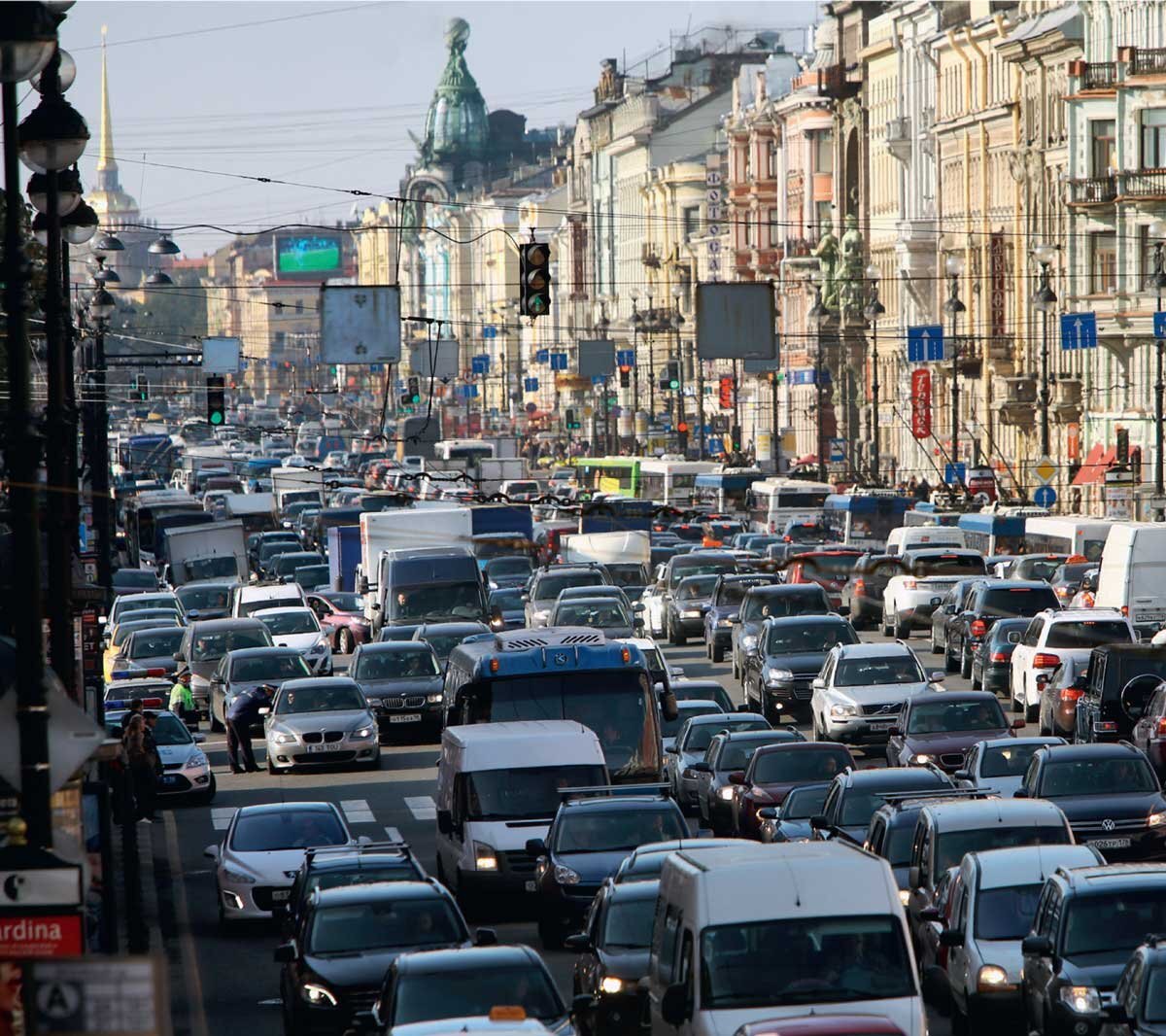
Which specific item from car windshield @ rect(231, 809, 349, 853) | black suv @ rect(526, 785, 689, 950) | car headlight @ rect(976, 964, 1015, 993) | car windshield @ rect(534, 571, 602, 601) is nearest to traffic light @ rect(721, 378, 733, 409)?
car windshield @ rect(534, 571, 602, 601)

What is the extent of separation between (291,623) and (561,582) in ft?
19.7

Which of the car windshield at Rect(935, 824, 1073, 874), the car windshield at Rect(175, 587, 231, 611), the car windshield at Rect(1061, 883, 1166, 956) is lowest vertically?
the car windshield at Rect(175, 587, 231, 611)

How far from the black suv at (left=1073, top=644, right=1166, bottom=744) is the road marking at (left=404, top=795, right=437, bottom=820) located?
779 centimetres

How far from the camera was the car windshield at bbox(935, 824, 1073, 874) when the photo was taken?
2039cm

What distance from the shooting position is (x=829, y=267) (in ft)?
399

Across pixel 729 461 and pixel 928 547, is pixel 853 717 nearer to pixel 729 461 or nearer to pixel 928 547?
pixel 928 547

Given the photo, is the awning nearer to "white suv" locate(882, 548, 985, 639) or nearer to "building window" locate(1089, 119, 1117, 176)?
"building window" locate(1089, 119, 1117, 176)

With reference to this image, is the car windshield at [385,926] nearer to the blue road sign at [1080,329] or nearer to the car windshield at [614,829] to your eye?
the car windshield at [614,829]

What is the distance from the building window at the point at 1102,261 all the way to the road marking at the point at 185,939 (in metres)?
50.4

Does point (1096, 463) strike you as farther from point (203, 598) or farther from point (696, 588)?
point (203, 598)

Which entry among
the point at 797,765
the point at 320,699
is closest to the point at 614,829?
the point at 797,765

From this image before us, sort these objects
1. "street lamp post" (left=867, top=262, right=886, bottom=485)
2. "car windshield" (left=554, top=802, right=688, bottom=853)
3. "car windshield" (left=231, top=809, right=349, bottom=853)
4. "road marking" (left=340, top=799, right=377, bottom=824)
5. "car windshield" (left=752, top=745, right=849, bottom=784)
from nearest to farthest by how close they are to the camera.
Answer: "car windshield" (left=554, top=802, right=688, bottom=853) → "car windshield" (left=231, top=809, right=349, bottom=853) → "car windshield" (left=752, top=745, right=849, bottom=784) → "road marking" (left=340, top=799, right=377, bottom=824) → "street lamp post" (left=867, top=262, right=886, bottom=485)

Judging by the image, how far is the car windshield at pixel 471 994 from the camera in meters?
15.6

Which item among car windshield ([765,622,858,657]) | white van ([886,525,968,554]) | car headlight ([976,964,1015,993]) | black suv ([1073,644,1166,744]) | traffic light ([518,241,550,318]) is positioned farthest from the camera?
white van ([886,525,968,554])
